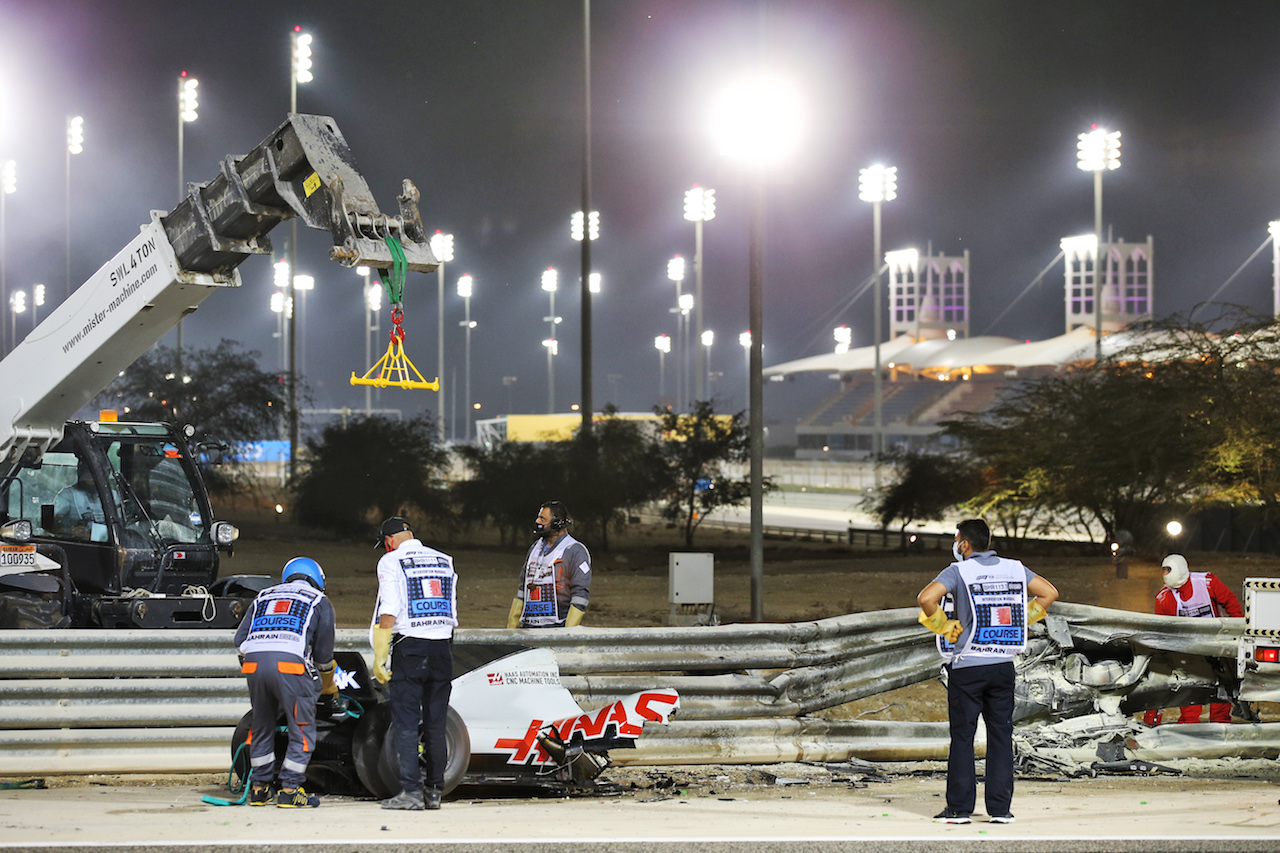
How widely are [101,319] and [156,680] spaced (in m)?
3.03

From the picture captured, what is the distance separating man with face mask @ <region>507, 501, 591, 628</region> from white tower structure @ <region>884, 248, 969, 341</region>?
135 meters

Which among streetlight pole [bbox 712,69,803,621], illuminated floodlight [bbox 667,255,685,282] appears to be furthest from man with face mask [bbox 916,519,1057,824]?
illuminated floodlight [bbox 667,255,685,282]

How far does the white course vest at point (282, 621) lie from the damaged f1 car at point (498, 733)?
528 mm

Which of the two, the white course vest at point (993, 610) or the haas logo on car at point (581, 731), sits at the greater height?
the white course vest at point (993, 610)

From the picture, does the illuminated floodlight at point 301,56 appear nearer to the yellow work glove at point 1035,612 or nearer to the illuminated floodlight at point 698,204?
the illuminated floodlight at point 698,204

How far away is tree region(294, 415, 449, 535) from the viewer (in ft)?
113

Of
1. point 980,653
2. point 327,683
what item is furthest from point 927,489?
point 327,683

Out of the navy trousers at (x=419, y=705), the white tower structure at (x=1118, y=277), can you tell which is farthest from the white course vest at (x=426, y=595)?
the white tower structure at (x=1118, y=277)

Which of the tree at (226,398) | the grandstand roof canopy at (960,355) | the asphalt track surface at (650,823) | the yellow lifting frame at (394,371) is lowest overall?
the asphalt track surface at (650,823)

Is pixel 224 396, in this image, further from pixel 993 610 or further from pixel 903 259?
pixel 903 259

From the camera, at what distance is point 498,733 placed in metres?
7.01

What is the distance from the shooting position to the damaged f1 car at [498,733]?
22.8 feet

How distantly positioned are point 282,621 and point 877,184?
64.9 meters

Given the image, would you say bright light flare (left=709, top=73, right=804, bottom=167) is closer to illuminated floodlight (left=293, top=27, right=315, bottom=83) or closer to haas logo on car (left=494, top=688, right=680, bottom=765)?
haas logo on car (left=494, top=688, right=680, bottom=765)
